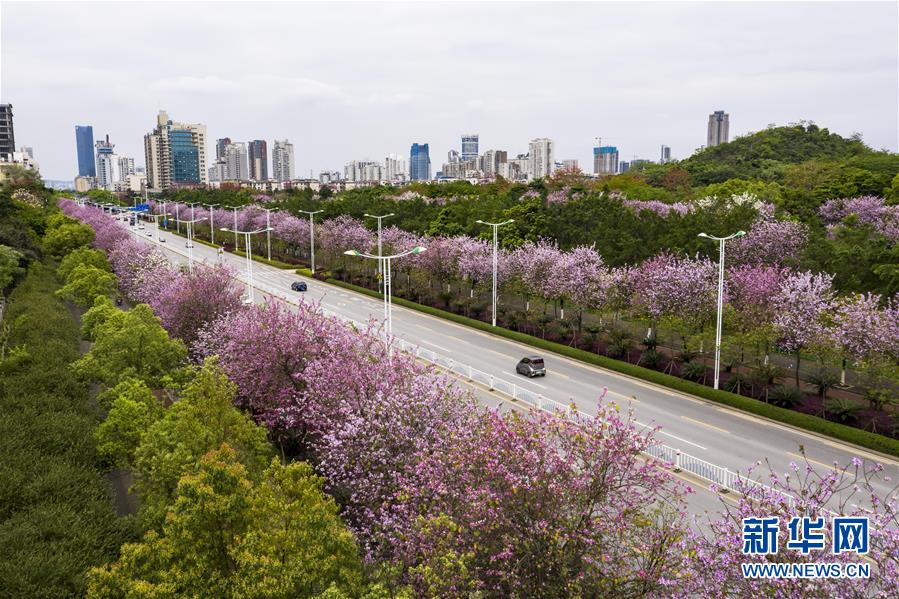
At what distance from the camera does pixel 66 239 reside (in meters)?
60.6

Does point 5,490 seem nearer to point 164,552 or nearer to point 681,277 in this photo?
point 164,552

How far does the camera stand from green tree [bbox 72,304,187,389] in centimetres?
2227

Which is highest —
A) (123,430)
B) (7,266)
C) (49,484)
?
(7,266)

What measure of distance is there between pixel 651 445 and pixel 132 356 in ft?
60.7

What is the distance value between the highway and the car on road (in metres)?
0.36

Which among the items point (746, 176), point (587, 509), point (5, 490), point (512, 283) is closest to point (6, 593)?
point (5, 490)

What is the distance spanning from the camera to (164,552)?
33.1 ft

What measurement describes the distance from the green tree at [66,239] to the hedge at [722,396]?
41.6 m

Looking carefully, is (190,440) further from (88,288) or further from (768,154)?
(768,154)

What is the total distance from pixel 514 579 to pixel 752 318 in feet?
76.0

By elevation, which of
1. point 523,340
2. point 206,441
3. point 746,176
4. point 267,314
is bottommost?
point 523,340

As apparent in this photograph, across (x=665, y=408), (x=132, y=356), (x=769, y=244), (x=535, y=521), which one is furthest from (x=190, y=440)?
(x=769, y=244)

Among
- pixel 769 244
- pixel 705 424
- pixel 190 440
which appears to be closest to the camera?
pixel 190 440

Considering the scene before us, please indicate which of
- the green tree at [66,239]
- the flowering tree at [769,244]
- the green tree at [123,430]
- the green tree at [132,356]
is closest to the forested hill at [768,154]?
the flowering tree at [769,244]
